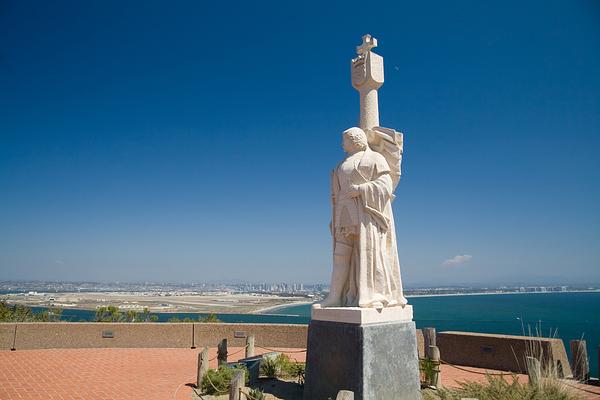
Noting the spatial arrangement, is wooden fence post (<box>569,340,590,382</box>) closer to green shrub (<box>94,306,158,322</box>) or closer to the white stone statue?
the white stone statue

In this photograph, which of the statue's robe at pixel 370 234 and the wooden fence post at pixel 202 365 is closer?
the statue's robe at pixel 370 234

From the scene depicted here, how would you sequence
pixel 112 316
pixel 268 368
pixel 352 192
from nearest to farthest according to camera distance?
pixel 352 192, pixel 268 368, pixel 112 316

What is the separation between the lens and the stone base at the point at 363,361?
20.9 ft

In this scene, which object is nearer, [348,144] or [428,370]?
[348,144]

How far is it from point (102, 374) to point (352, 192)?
750cm

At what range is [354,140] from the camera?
24.9 feet

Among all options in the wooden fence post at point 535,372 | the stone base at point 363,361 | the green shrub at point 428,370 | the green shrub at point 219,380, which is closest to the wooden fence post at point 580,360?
the wooden fence post at point 535,372

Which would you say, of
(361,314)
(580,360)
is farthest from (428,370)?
(580,360)

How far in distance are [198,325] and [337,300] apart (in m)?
8.82

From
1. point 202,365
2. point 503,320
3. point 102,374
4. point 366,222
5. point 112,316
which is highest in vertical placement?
point 366,222

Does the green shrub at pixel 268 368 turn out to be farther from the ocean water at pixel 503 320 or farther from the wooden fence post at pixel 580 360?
the ocean water at pixel 503 320

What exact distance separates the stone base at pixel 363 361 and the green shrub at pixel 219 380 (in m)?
1.97

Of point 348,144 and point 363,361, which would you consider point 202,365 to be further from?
Result: point 348,144

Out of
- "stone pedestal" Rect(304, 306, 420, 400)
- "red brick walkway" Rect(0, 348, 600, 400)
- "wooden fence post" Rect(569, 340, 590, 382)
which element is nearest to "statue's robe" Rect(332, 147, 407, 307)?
"stone pedestal" Rect(304, 306, 420, 400)
